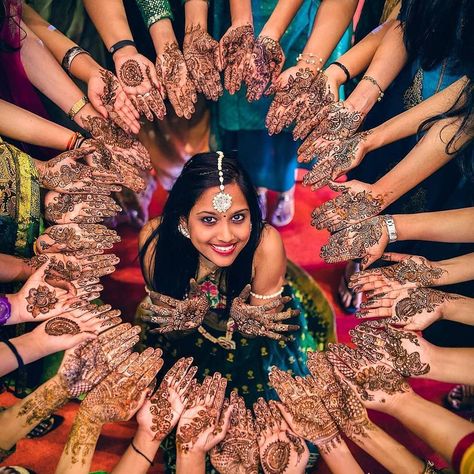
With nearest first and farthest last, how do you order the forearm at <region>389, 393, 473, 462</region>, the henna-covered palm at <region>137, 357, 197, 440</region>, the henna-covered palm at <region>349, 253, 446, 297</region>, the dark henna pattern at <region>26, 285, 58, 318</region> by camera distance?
the forearm at <region>389, 393, 473, 462</region> → the henna-covered palm at <region>137, 357, 197, 440</region> → the dark henna pattern at <region>26, 285, 58, 318</region> → the henna-covered palm at <region>349, 253, 446, 297</region>

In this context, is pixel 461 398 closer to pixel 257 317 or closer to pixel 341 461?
pixel 341 461

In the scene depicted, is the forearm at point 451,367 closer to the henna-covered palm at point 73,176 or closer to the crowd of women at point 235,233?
the crowd of women at point 235,233

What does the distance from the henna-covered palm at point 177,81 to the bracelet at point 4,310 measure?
107cm

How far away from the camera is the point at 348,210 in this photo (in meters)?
2.20

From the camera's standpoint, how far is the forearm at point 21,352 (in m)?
1.87

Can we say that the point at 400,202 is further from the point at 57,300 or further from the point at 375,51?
the point at 57,300

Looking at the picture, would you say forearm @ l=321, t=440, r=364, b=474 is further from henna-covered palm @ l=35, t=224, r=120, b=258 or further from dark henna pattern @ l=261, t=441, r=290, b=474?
henna-covered palm @ l=35, t=224, r=120, b=258

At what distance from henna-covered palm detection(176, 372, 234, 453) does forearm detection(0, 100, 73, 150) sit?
4.18ft

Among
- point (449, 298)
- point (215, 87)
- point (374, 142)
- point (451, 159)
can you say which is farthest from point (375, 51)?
point (449, 298)

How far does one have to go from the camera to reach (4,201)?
6.57 ft

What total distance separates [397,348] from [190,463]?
901 millimetres

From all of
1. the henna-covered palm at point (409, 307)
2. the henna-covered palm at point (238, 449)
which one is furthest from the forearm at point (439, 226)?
the henna-covered palm at point (238, 449)

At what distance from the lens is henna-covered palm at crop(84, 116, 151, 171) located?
2.27 m

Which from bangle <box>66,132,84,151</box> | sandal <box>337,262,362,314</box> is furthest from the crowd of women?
sandal <box>337,262,362,314</box>
